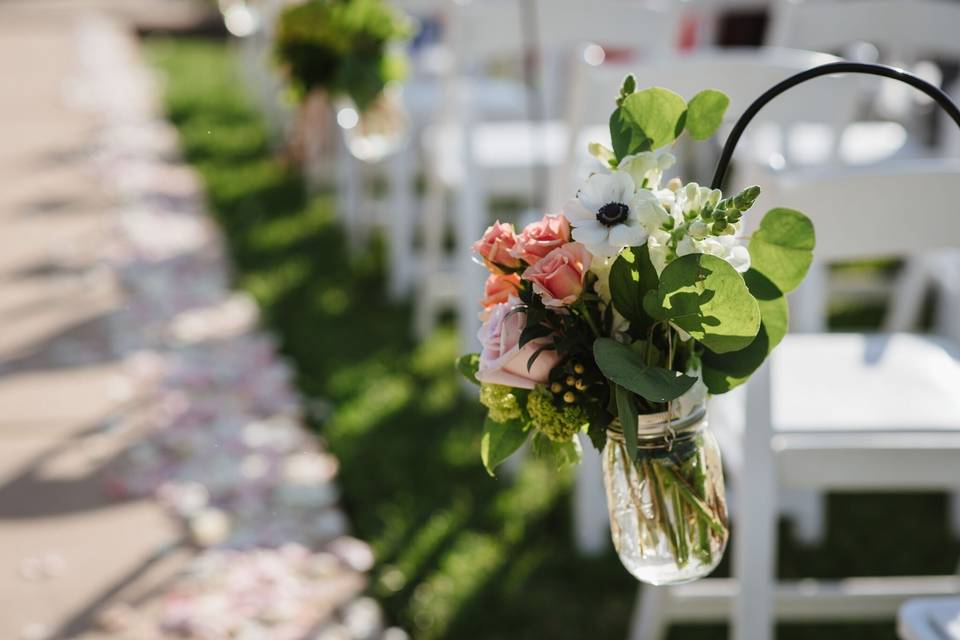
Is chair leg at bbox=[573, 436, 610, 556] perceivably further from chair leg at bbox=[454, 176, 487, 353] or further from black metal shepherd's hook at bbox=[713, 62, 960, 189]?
black metal shepherd's hook at bbox=[713, 62, 960, 189]

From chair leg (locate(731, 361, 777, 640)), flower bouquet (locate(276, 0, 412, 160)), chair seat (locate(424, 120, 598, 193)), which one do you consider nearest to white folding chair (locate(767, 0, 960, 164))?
chair seat (locate(424, 120, 598, 193))

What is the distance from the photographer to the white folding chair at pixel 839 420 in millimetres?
1837

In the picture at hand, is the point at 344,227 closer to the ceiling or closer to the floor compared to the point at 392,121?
closer to the floor

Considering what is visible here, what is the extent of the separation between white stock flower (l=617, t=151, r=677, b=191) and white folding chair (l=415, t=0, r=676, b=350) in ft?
4.45

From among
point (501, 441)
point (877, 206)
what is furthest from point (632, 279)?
point (877, 206)

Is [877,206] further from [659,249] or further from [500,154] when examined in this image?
[500,154]

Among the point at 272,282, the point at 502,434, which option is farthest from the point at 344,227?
the point at 502,434

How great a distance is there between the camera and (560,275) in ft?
4.19

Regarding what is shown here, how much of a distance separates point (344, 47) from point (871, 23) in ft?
5.33

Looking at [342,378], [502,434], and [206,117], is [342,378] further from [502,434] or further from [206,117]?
[206,117]

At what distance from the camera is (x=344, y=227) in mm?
5141

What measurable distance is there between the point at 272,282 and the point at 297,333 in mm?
582

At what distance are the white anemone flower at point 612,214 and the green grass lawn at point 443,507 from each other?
4.57 feet

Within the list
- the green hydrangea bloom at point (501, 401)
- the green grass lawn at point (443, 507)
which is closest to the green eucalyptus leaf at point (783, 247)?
the green hydrangea bloom at point (501, 401)
